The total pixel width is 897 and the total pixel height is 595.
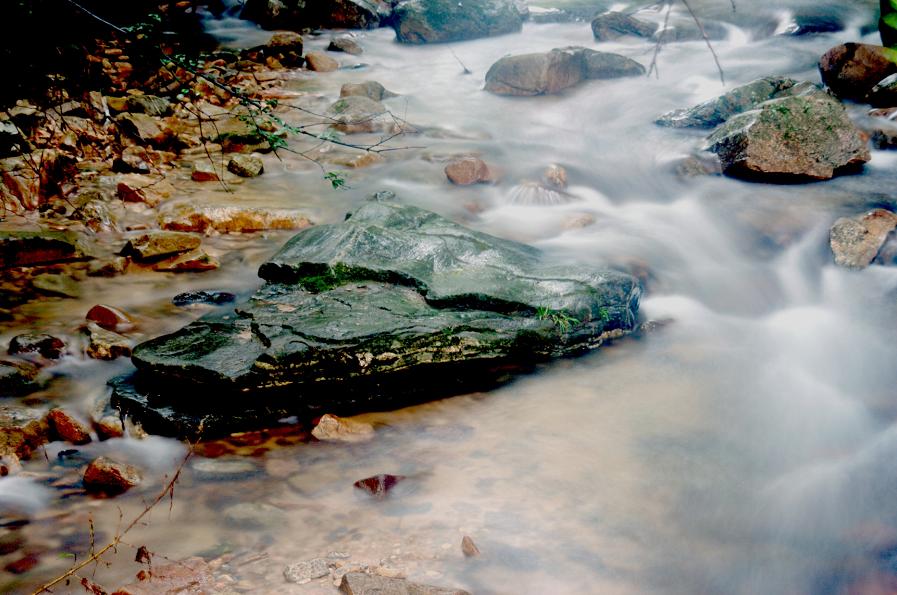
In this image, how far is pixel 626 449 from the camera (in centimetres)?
340

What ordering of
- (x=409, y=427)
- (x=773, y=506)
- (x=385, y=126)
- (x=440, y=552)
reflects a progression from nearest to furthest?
(x=440, y=552) < (x=773, y=506) < (x=409, y=427) < (x=385, y=126)

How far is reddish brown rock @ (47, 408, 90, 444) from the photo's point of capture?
10.8ft

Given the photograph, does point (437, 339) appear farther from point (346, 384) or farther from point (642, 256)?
point (642, 256)

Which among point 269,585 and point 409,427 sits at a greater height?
point 269,585

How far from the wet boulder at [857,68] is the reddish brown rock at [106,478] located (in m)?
9.92

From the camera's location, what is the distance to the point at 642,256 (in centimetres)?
605

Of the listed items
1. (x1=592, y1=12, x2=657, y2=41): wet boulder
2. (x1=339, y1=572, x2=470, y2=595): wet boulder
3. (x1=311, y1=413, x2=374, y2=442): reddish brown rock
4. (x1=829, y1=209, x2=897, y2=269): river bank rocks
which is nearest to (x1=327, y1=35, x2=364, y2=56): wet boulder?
(x1=592, y1=12, x2=657, y2=41): wet boulder

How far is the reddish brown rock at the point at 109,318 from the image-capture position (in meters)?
4.39


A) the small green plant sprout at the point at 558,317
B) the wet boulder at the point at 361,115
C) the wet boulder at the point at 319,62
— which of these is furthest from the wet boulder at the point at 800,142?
the wet boulder at the point at 319,62

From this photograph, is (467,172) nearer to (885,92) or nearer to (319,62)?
(885,92)

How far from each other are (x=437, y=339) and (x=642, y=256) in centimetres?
305

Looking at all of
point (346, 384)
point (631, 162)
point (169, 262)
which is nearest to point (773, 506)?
point (346, 384)

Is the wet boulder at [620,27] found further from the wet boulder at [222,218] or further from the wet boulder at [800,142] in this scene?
the wet boulder at [222,218]

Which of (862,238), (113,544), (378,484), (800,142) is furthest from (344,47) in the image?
(113,544)
